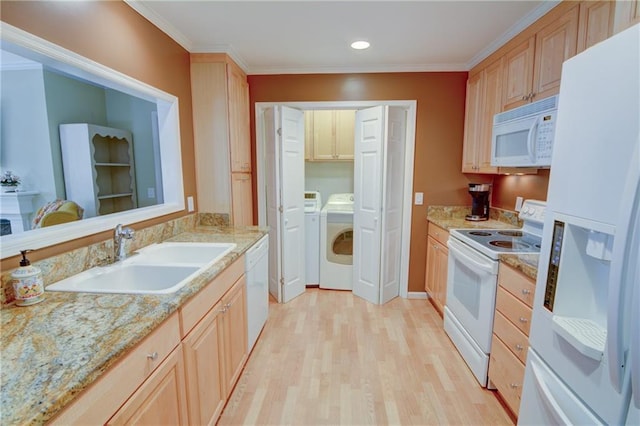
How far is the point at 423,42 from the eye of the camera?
2.37 m

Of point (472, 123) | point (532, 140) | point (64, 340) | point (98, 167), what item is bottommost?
point (64, 340)

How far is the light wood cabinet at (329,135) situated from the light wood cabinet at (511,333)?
2371 mm

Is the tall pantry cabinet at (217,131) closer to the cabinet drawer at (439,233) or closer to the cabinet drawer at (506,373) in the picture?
the cabinet drawer at (439,233)

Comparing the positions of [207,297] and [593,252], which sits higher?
[593,252]

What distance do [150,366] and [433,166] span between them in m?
2.89

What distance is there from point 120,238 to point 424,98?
2861 mm

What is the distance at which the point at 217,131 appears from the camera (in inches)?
98.5

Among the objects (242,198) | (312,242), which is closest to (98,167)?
(242,198)

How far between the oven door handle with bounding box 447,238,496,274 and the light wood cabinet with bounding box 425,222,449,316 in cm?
24

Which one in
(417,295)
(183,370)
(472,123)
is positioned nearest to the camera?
(183,370)

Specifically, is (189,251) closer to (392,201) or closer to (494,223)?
(392,201)

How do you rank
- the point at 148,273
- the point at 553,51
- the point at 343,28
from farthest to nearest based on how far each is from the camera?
1. the point at 343,28
2. the point at 553,51
3. the point at 148,273

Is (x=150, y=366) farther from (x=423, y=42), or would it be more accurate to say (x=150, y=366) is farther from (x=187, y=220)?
(x=423, y=42)

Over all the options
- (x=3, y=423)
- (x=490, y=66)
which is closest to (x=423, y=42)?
(x=490, y=66)
